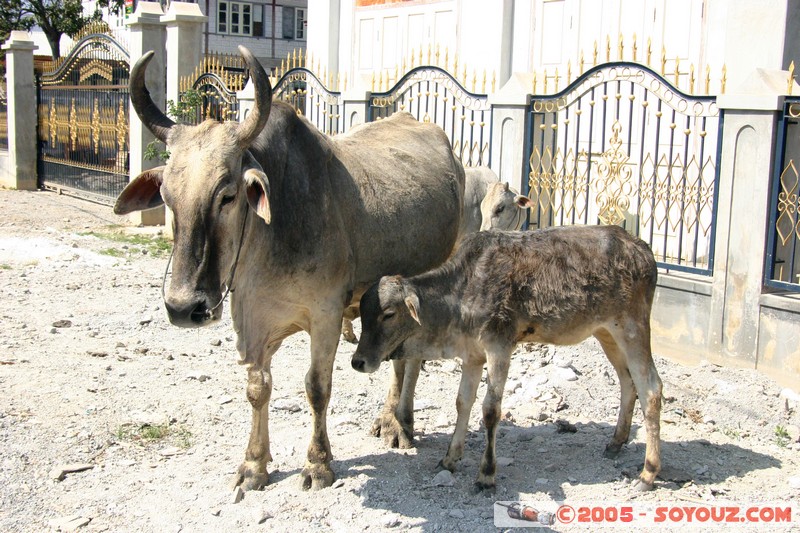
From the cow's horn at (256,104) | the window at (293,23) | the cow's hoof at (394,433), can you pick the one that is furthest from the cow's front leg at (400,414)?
the window at (293,23)

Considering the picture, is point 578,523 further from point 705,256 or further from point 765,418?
point 705,256

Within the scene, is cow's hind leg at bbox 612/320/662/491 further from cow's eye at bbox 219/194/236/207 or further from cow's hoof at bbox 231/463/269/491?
cow's eye at bbox 219/194/236/207

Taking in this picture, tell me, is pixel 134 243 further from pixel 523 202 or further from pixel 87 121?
pixel 523 202

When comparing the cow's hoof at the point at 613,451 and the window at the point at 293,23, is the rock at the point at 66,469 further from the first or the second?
the window at the point at 293,23

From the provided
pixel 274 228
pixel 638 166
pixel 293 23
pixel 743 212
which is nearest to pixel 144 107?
pixel 274 228

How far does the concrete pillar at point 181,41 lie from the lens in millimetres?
14367

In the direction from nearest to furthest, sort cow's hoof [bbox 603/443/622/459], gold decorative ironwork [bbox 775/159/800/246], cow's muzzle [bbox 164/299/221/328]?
cow's muzzle [bbox 164/299/221/328], cow's hoof [bbox 603/443/622/459], gold decorative ironwork [bbox 775/159/800/246]

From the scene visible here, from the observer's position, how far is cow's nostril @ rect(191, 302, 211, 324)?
4.19 metres

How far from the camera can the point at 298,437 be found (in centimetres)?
588

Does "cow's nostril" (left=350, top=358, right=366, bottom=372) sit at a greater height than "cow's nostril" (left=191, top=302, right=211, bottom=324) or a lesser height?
lesser

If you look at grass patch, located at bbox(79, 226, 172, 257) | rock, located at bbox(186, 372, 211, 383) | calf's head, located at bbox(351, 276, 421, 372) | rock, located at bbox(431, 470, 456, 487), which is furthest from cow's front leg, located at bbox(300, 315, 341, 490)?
grass patch, located at bbox(79, 226, 172, 257)

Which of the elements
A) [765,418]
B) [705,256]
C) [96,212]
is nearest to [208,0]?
[96,212]

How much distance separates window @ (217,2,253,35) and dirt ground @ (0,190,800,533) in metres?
32.5

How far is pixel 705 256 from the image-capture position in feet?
32.1
